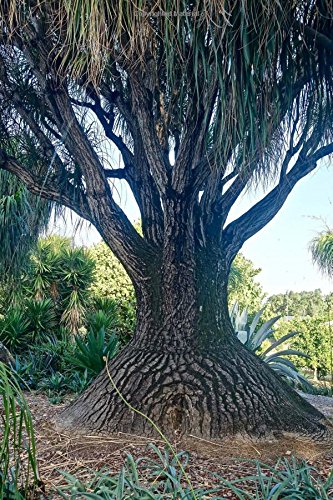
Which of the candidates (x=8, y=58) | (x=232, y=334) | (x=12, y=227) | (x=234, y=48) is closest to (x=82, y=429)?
(x=232, y=334)

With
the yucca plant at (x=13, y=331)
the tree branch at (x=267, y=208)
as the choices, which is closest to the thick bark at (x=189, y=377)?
the tree branch at (x=267, y=208)

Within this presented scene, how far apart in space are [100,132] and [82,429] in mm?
2602

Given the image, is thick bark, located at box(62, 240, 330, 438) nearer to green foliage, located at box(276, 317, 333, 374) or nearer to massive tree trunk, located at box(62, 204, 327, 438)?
massive tree trunk, located at box(62, 204, 327, 438)

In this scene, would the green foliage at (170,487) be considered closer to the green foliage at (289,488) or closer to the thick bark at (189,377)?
the green foliage at (289,488)

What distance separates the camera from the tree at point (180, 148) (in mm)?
2414

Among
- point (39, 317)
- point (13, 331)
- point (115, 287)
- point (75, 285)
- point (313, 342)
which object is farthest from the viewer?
point (115, 287)

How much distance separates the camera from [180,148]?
3072mm

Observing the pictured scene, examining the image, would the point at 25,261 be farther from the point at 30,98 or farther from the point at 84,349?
the point at 30,98

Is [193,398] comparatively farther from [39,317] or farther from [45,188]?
[39,317]

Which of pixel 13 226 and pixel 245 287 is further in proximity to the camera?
pixel 245 287

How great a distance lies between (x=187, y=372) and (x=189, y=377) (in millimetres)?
40

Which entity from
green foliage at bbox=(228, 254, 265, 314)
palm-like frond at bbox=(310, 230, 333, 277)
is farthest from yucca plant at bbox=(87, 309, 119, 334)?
palm-like frond at bbox=(310, 230, 333, 277)

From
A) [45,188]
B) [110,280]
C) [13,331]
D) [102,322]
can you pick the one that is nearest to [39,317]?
[13,331]

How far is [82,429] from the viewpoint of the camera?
9.30 feet
